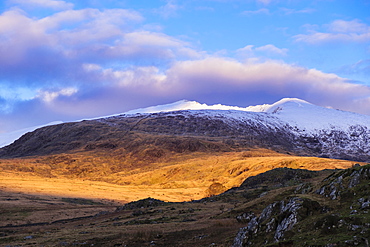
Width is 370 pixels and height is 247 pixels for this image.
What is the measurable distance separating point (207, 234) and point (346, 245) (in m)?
11.9

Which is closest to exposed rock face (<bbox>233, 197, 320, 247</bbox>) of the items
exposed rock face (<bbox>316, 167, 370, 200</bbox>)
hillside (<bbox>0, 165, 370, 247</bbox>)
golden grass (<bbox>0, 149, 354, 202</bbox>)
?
hillside (<bbox>0, 165, 370, 247</bbox>)

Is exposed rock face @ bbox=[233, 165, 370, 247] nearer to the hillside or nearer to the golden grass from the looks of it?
the hillside

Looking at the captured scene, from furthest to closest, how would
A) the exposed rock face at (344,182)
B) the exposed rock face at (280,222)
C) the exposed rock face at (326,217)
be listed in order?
1. the exposed rock face at (344,182)
2. the exposed rock face at (280,222)
3. the exposed rock face at (326,217)

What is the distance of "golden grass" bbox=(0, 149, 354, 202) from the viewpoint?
82.0 meters

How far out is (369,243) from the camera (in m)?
12.8

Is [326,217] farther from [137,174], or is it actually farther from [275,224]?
[137,174]

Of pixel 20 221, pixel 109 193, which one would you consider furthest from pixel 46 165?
pixel 20 221

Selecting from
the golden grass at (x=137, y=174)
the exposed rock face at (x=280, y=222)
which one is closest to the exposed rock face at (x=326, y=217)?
the exposed rock face at (x=280, y=222)

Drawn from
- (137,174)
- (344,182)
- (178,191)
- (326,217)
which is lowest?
(178,191)

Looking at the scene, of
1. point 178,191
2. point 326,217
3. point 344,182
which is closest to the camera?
point 326,217

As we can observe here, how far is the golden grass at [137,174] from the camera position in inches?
3228

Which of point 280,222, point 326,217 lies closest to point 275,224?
point 280,222

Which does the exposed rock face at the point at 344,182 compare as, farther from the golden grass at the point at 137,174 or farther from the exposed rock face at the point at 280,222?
the golden grass at the point at 137,174

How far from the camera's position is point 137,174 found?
129875 mm
